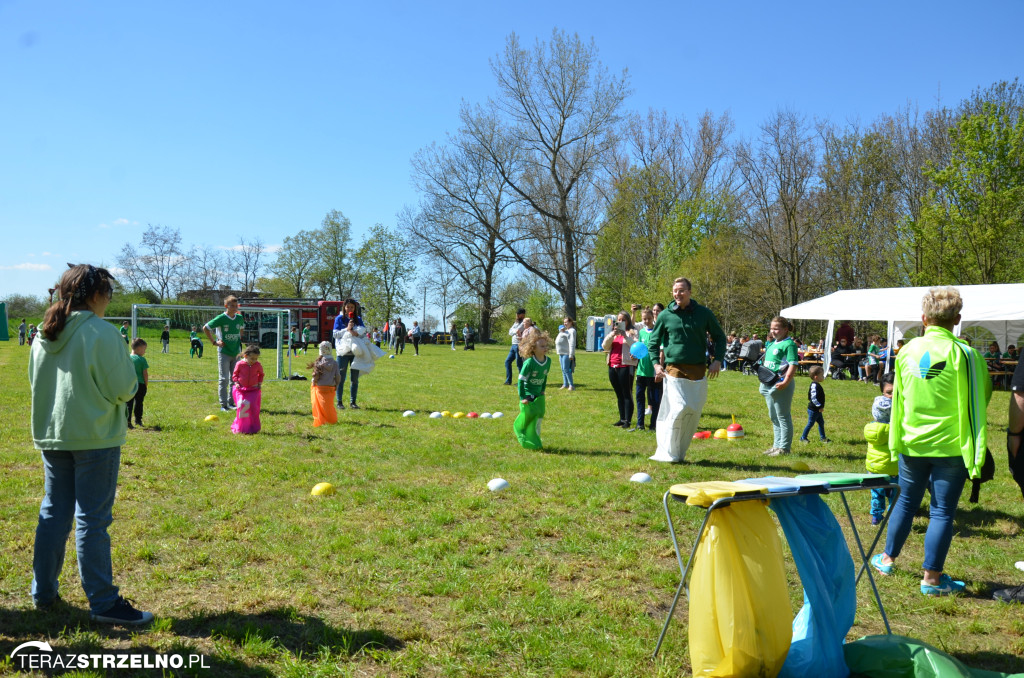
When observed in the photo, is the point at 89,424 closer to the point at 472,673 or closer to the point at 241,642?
the point at 241,642

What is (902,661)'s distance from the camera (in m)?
2.82

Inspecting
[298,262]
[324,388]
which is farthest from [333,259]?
[324,388]

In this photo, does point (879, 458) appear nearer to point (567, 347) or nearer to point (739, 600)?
point (739, 600)

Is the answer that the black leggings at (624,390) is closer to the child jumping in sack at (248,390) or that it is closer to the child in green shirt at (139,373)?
the child jumping in sack at (248,390)

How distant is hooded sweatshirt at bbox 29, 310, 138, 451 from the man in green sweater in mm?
5194

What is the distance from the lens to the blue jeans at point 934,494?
3822 millimetres

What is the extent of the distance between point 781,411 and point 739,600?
5933 millimetres

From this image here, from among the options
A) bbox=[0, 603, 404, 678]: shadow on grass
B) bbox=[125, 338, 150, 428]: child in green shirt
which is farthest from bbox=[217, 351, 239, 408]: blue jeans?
bbox=[0, 603, 404, 678]: shadow on grass

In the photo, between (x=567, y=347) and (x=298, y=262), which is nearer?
(x=567, y=347)

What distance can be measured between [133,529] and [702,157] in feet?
131

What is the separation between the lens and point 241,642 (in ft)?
11.0

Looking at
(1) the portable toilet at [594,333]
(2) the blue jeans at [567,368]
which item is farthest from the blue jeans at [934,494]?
(1) the portable toilet at [594,333]

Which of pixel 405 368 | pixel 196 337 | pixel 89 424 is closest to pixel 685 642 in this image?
pixel 89 424

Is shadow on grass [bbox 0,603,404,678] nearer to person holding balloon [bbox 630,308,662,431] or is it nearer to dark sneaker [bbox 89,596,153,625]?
dark sneaker [bbox 89,596,153,625]
